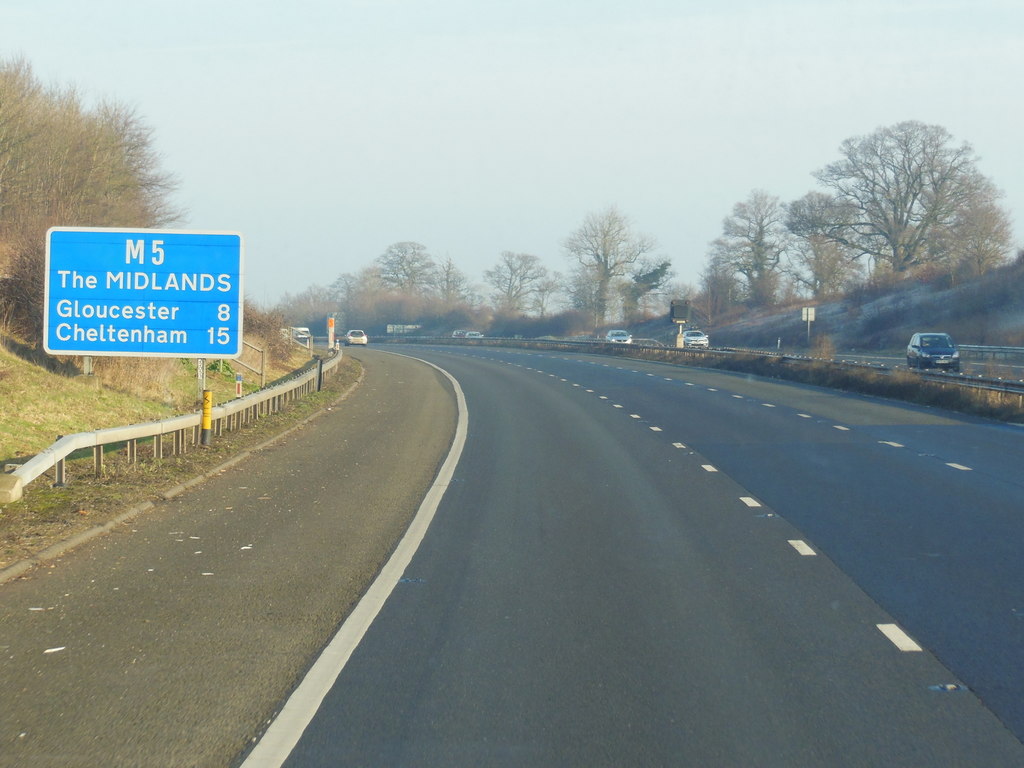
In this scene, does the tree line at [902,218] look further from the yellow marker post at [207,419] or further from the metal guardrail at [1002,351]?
the yellow marker post at [207,419]

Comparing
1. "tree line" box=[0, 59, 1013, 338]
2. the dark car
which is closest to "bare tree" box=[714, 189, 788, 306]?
"tree line" box=[0, 59, 1013, 338]

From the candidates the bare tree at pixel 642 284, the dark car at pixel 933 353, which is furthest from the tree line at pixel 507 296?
the dark car at pixel 933 353

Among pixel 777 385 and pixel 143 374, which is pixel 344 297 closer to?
pixel 777 385

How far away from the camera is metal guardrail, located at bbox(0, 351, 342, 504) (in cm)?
1059

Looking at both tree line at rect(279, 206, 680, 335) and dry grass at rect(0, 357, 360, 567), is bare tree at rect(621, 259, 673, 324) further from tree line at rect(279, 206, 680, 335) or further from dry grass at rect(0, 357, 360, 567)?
dry grass at rect(0, 357, 360, 567)

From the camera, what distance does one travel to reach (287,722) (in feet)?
17.2

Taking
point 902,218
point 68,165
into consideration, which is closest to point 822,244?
point 902,218

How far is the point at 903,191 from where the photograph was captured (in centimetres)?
7688

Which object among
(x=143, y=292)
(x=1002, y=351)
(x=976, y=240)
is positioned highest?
(x=976, y=240)

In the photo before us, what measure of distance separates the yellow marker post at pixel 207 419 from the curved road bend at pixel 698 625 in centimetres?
391

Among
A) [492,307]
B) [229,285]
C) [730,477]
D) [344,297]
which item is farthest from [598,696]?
[344,297]

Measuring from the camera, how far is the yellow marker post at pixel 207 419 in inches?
624

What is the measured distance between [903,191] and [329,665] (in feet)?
255

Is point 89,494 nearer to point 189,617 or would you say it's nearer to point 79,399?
point 189,617
